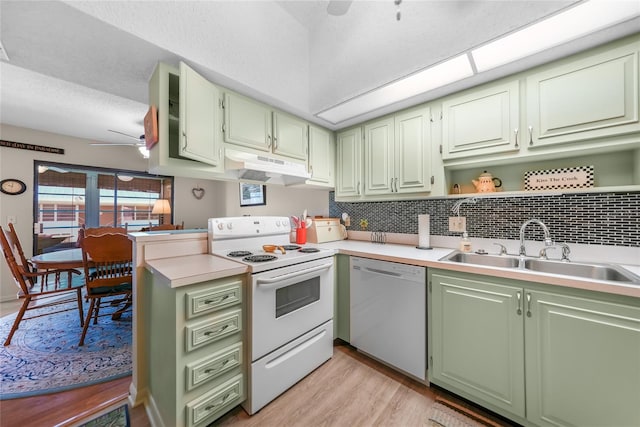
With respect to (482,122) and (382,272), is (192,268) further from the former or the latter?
(482,122)

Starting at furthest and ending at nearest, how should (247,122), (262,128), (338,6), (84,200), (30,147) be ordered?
(84,200) < (30,147) < (262,128) < (247,122) < (338,6)

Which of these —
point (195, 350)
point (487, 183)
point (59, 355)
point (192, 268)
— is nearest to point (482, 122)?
point (487, 183)

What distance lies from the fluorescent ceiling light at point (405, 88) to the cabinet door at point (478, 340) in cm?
139

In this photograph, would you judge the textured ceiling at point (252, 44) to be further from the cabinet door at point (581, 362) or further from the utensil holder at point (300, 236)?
the cabinet door at point (581, 362)

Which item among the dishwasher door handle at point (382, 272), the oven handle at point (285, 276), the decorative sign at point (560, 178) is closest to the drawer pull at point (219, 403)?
the oven handle at point (285, 276)

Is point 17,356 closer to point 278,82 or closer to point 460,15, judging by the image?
point 278,82

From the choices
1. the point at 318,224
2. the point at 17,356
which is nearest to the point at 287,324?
the point at 318,224

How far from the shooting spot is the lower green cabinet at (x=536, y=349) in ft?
3.47

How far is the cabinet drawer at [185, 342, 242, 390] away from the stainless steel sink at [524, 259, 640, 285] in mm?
1994

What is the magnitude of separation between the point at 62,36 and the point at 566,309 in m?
3.00

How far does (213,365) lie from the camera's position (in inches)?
50.1

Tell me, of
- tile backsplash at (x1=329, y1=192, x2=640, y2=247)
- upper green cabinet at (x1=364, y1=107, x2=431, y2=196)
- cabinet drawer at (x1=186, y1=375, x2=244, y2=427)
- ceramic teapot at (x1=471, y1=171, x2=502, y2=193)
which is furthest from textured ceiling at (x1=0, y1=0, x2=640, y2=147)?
cabinet drawer at (x1=186, y1=375, x2=244, y2=427)

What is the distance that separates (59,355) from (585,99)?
4.31 m

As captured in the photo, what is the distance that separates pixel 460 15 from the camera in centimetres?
144
